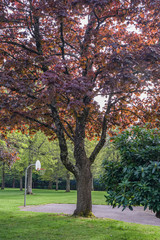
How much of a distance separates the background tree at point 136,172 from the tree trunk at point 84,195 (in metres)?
3.91

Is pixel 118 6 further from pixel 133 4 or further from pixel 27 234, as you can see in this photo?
pixel 27 234

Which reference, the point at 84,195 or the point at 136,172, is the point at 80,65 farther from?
the point at 136,172

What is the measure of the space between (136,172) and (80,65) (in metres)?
5.97

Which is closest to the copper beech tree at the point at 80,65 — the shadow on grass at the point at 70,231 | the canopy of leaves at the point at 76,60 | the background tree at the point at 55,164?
the canopy of leaves at the point at 76,60

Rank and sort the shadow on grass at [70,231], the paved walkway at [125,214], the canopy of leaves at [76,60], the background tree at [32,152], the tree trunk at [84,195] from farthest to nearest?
the background tree at [32,152]
the paved walkway at [125,214]
the tree trunk at [84,195]
the canopy of leaves at [76,60]
the shadow on grass at [70,231]

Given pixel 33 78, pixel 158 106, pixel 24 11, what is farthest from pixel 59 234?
pixel 24 11

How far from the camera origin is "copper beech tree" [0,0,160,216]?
6.91 metres

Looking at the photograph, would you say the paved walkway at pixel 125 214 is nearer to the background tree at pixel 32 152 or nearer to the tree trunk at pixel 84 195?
the tree trunk at pixel 84 195

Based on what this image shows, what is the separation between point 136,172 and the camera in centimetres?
388

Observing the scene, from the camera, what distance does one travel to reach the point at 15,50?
29.7 ft

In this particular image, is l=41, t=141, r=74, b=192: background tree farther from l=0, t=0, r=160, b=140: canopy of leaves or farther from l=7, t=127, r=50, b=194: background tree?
l=0, t=0, r=160, b=140: canopy of leaves

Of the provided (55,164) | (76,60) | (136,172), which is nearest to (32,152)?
(55,164)

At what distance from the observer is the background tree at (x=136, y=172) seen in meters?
3.82

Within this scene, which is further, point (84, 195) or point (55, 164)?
point (55, 164)
